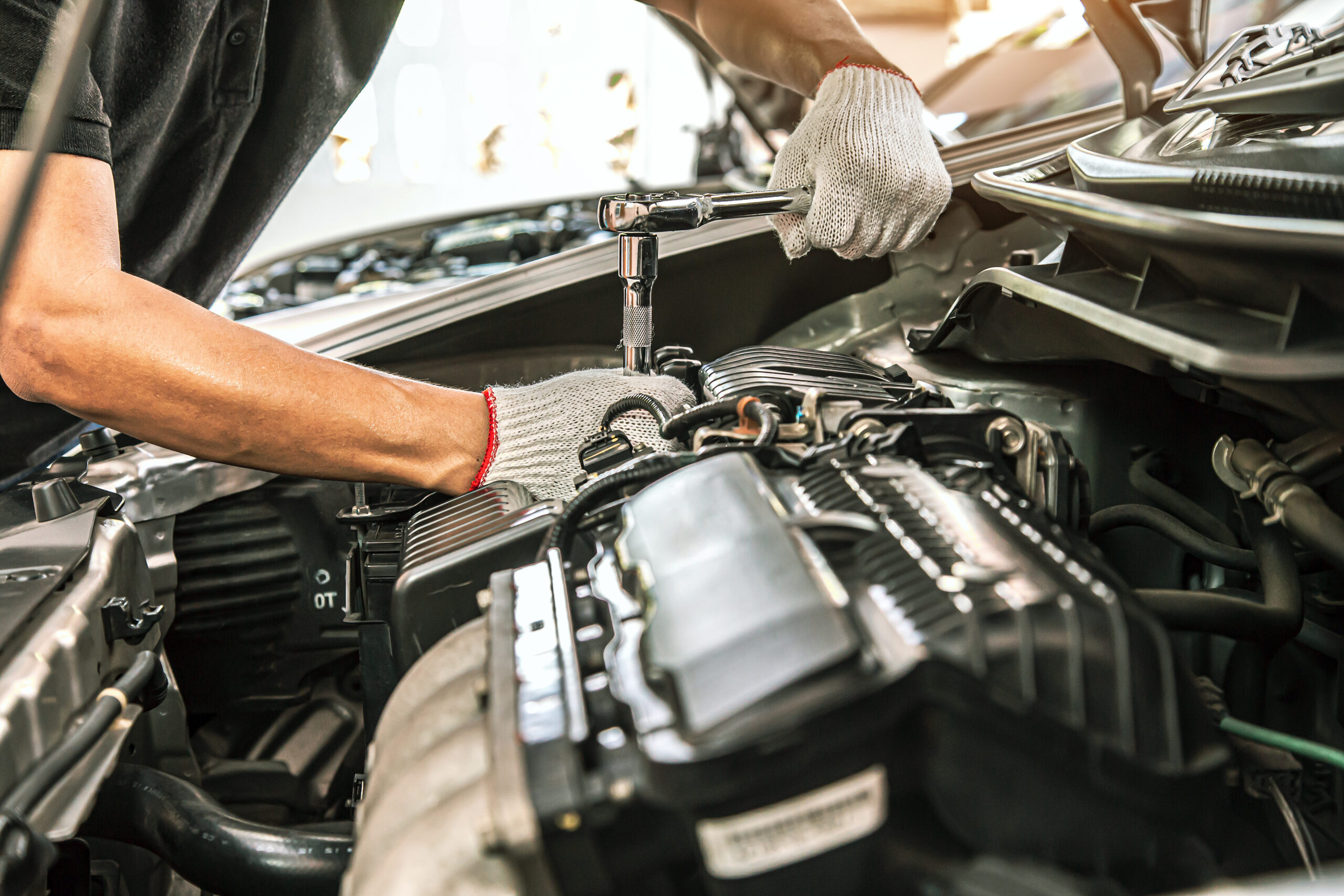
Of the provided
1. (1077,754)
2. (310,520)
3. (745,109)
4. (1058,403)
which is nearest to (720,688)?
(1077,754)

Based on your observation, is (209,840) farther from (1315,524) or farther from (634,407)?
(1315,524)

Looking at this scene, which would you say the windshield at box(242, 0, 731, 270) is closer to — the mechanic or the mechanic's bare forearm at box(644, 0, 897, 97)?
the mechanic's bare forearm at box(644, 0, 897, 97)

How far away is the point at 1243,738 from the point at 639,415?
577 mm

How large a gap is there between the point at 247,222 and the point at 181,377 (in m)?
0.62

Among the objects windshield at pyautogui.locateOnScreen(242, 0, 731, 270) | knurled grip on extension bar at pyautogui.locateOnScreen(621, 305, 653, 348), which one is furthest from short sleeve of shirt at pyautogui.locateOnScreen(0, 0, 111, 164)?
windshield at pyautogui.locateOnScreen(242, 0, 731, 270)

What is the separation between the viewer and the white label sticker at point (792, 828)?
444mm

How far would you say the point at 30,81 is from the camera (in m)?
0.89

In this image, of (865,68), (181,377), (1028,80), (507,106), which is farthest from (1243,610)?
(507,106)

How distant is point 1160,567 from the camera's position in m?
0.92

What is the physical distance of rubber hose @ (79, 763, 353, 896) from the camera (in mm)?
742

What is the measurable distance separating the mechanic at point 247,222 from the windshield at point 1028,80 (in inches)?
29.9

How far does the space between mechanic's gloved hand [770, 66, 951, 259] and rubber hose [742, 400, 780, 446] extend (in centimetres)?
43

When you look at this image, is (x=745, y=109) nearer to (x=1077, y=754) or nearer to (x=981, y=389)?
(x=981, y=389)

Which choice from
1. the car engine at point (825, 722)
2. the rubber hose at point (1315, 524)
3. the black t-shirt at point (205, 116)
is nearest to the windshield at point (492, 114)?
the black t-shirt at point (205, 116)
